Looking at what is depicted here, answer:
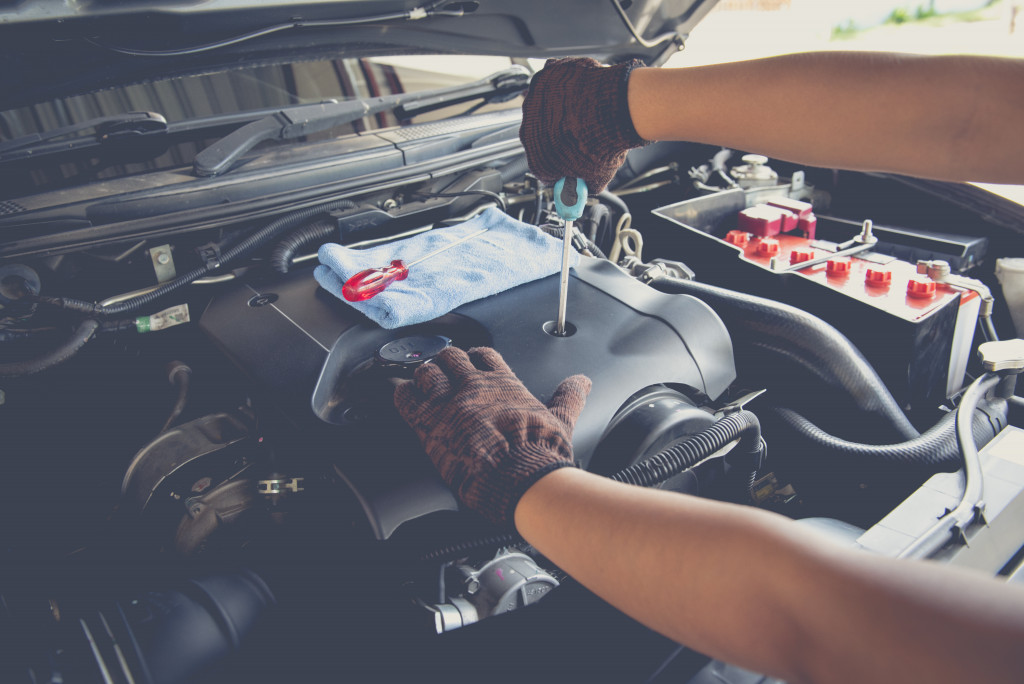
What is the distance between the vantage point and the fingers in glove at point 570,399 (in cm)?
68

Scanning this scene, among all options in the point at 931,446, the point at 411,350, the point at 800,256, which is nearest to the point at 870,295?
the point at 800,256

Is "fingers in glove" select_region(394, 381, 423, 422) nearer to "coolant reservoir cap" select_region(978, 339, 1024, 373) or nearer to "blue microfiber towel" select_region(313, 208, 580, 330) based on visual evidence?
"blue microfiber towel" select_region(313, 208, 580, 330)

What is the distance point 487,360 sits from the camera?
2.41ft

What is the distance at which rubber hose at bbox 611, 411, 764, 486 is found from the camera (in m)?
0.71

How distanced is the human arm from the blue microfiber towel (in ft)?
0.69

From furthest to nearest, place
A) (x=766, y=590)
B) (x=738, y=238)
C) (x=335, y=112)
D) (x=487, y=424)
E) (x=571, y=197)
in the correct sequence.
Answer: (x=738, y=238)
(x=335, y=112)
(x=571, y=197)
(x=487, y=424)
(x=766, y=590)

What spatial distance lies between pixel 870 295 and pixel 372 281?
821 millimetres

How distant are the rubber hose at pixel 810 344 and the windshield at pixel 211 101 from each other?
2.46 feet

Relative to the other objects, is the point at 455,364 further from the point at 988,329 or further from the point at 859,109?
the point at 988,329

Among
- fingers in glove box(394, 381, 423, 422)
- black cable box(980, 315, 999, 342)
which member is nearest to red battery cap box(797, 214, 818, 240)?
black cable box(980, 315, 999, 342)

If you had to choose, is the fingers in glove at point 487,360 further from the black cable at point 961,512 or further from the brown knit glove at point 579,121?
the black cable at point 961,512

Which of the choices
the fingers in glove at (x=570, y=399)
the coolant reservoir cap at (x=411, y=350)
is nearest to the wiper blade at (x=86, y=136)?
the coolant reservoir cap at (x=411, y=350)

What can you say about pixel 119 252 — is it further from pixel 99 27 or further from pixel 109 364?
pixel 99 27

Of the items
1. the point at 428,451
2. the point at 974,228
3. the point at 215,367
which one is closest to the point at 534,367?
the point at 428,451
